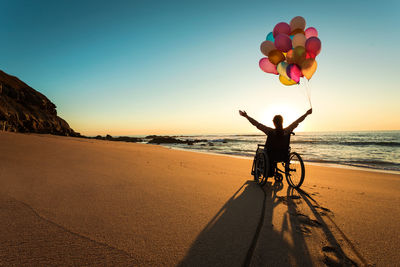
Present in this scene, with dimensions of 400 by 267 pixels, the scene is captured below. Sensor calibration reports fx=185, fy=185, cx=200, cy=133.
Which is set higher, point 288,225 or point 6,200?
point 6,200

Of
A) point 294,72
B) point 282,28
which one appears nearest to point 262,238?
point 294,72

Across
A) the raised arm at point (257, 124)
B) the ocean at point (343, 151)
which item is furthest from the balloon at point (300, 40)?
the ocean at point (343, 151)

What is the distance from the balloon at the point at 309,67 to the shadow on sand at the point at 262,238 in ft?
10.4

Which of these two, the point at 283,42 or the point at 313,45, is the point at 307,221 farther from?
the point at 283,42

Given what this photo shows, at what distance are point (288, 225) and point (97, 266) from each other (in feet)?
6.85

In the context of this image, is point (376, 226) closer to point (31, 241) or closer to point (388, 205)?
point (388, 205)

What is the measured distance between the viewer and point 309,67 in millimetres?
4520

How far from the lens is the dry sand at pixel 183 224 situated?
5.17 ft

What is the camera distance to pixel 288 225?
230 centimetres

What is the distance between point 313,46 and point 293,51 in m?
0.43

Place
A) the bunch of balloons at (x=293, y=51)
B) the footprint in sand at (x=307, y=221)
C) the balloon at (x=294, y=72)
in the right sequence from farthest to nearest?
the balloon at (x=294, y=72) < the bunch of balloons at (x=293, y=51) < the footprint in sand at (x=307, y=221)

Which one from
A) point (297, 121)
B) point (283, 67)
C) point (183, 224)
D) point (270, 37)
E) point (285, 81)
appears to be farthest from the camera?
point (270, 37)

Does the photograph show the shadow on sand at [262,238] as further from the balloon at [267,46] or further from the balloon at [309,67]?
the balloon at [267,46]

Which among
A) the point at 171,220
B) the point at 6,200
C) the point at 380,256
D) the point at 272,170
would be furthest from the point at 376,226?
the point at 6,200
